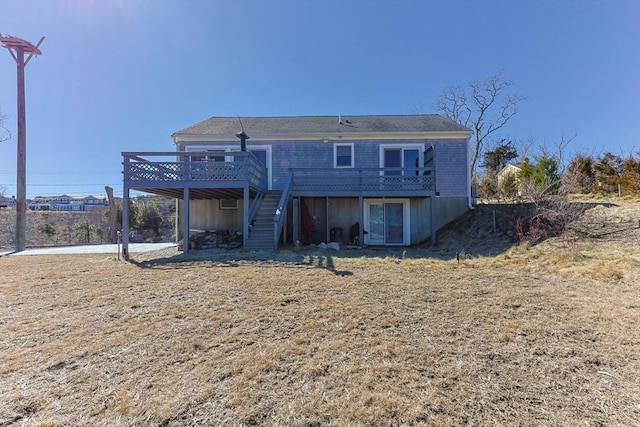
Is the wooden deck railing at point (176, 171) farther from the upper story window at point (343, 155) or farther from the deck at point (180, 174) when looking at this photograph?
the upper story window at point (343, 155)

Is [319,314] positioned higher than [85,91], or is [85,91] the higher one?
[85,91]

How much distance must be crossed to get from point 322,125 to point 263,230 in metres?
6.84

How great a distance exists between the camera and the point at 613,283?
5.07 meters

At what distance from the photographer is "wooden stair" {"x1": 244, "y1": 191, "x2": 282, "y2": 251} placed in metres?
9.74

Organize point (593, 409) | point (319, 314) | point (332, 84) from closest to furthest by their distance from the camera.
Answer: point (593, 409)
point (319, 314)
point (332, 84)

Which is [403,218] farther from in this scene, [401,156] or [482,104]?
[482,104]

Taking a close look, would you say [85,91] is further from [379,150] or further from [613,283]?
[613,283]

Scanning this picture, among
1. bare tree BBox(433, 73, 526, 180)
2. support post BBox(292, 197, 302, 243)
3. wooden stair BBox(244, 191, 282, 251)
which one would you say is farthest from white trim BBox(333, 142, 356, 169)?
bare tree BBox(433, 73, 526, 180)

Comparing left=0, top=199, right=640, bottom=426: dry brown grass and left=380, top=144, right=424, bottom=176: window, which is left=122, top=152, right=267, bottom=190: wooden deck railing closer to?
left=0, top=199, right=640, bottom=426: dry brown grass

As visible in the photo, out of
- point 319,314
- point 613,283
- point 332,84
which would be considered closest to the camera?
point 319,314

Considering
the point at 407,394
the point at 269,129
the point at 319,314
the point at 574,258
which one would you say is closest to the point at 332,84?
the point at 269,129

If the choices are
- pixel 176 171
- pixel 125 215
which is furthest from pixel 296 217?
pixel 125 215

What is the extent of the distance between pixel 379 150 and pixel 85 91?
14780mm

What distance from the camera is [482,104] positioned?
27328 millimetres
